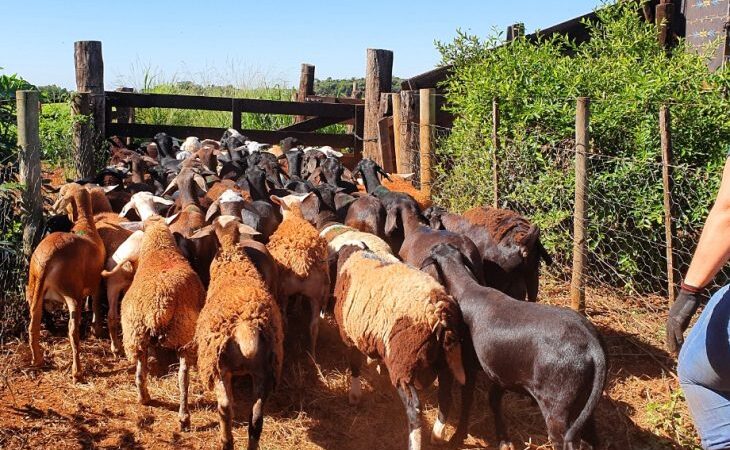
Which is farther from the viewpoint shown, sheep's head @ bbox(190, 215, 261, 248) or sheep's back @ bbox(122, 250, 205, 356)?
sheep's head @ bbox(190, 215, 261, 248)

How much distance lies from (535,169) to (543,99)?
801 millimetres

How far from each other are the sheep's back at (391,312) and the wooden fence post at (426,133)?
4.73 metres

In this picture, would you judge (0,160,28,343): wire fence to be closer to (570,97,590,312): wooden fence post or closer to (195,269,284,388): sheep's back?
(195,269,284,388): sheep's back

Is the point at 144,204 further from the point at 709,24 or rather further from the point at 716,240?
the point at 709,24

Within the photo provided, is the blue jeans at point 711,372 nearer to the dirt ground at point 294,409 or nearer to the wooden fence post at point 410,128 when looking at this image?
the dirt ground at point 294,409

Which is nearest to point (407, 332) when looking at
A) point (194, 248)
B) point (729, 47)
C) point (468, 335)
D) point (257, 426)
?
point (468, 335)

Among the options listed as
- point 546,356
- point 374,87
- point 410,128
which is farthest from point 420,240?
point 374,87

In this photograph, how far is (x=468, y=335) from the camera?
4.85 m

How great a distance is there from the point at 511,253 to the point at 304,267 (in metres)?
1.92

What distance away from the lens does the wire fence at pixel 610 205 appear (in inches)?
276

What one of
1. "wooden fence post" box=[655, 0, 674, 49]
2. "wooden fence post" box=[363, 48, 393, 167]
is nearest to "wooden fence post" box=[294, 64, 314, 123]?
"wooden fence post" box=[363, 48, 393, 167]

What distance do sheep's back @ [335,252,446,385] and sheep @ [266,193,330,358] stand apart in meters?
0.63

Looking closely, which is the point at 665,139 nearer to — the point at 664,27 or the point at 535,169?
the point at 535,169

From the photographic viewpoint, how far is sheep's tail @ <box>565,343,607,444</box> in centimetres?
403
